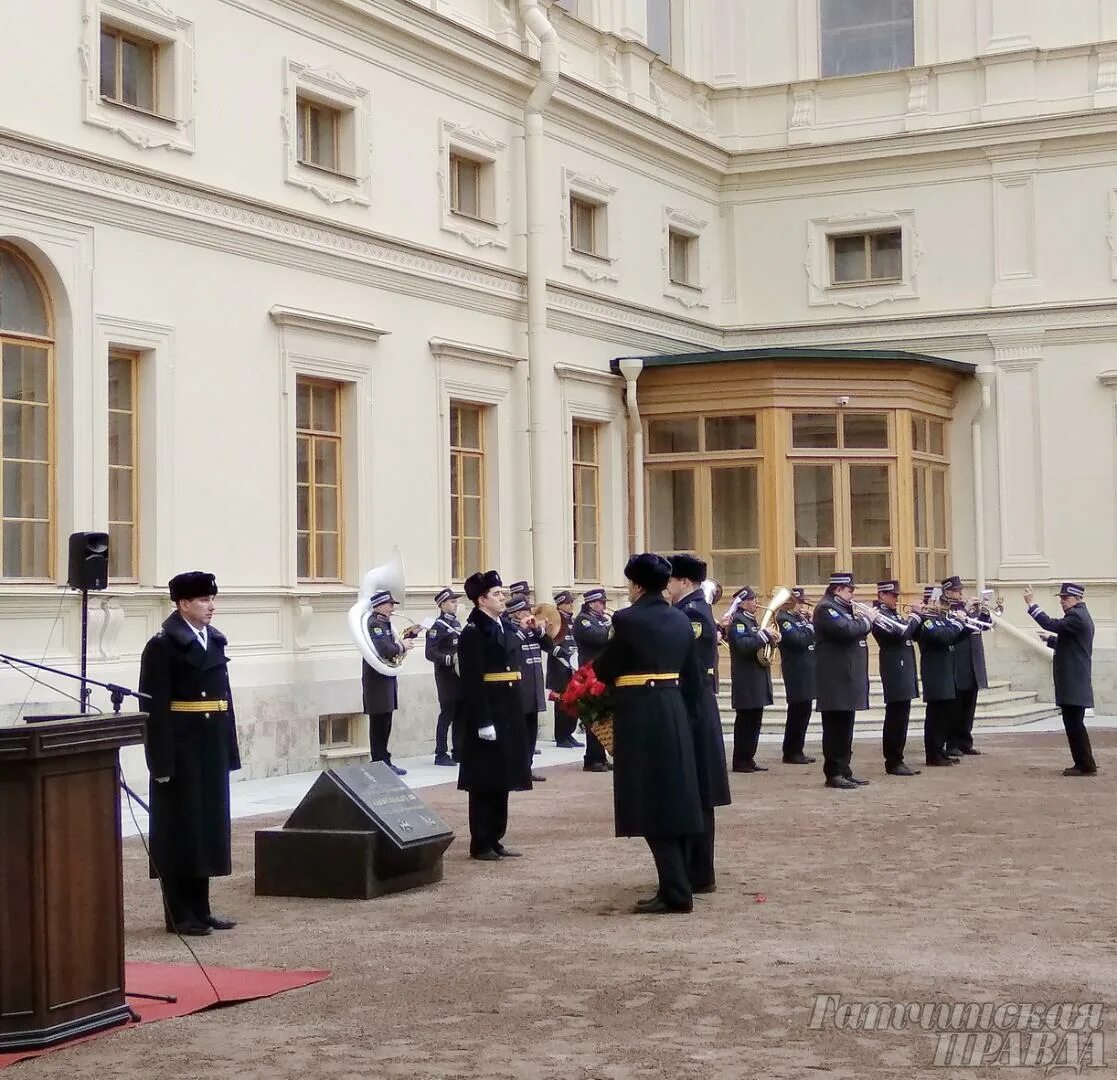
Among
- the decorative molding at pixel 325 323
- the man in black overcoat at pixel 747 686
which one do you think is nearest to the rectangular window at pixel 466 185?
the decorative molding at pixel 325 323

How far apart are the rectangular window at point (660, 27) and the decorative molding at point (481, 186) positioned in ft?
14.9

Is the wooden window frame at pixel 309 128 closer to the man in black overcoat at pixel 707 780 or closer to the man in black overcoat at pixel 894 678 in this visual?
the man in black overcoat at pixel 894 678

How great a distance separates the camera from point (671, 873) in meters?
9.32

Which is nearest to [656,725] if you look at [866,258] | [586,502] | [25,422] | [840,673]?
[840,673]

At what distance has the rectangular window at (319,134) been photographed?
17.9 metres

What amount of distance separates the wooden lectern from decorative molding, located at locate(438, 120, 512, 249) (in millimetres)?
13420

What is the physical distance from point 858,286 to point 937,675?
940 centimetres

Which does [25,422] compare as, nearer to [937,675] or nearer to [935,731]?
[937,675]

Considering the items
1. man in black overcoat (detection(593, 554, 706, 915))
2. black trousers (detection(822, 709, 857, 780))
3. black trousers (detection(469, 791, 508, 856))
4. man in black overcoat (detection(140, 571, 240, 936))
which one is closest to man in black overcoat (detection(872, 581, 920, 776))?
black trousers (detection(822, 709, 857, 780))

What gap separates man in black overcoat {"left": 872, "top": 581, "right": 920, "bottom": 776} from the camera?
16.3 m

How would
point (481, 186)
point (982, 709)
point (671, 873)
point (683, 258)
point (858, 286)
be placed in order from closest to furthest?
point (671, 873), point (481, 186), point (982, 709), point (683, 258), point (858, 286)

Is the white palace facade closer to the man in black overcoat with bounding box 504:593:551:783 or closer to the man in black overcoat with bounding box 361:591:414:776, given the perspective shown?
the man in black overcoat with bounding box 361:591:414:776

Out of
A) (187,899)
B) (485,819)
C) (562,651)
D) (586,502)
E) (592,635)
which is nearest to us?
(187,899)

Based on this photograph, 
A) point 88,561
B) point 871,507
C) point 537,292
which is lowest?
point 88,561
